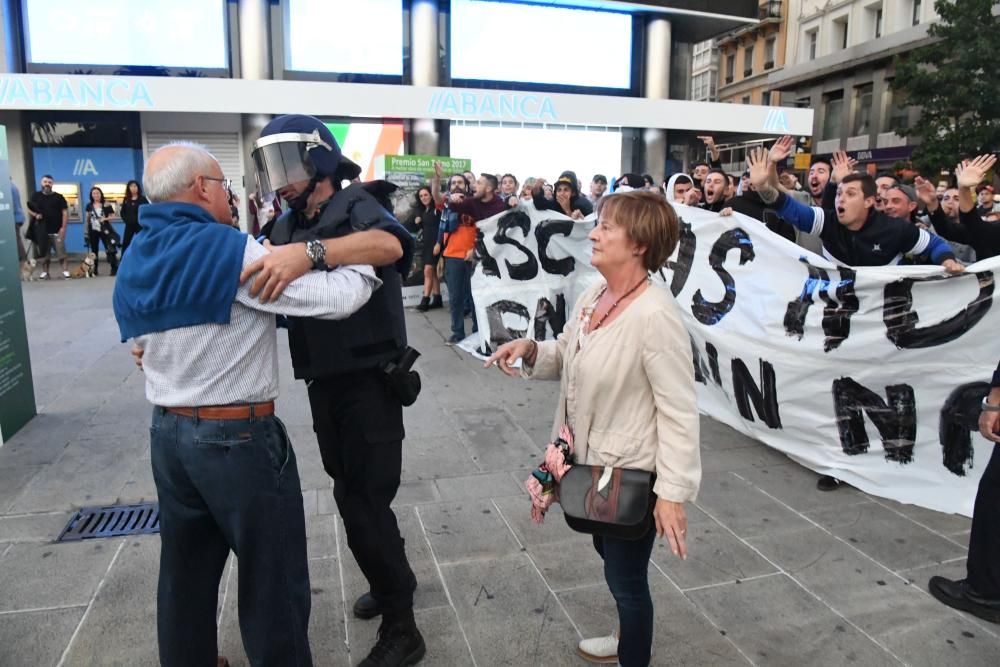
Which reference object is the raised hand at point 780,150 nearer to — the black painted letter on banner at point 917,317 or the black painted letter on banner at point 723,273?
the black painted letter on banner at point 723,273

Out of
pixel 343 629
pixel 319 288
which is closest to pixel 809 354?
pixel 343 629

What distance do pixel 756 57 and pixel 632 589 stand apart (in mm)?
52640

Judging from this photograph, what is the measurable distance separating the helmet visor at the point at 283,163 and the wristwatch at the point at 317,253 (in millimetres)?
540

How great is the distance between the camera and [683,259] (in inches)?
229

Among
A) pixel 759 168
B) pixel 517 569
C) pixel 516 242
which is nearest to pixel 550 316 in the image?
pixel 516 242

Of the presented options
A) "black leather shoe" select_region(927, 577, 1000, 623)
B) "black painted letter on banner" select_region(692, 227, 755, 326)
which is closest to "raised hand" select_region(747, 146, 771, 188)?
"black painted letter on banner" select_region(692, 227, 755, 326)

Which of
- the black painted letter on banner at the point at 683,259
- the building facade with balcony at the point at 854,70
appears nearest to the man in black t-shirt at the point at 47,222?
the black painted letter on banner at the point at 683,259

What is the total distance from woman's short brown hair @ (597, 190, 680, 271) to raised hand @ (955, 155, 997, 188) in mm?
3041

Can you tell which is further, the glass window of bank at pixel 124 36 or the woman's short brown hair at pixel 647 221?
the glass window of bank at pixel 124 36

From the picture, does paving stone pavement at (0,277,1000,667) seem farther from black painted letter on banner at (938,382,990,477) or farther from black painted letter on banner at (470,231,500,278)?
black painted letter on banner at (470,231,500,278)

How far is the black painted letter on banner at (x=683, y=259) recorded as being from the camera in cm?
572

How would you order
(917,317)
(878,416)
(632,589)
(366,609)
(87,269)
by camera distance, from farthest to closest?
(87,269)
(878,416)
(917,317)
(366,609)
(632,589)

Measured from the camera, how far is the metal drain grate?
3.74 metres

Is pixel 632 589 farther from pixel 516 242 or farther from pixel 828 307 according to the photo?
pixel 516 242
